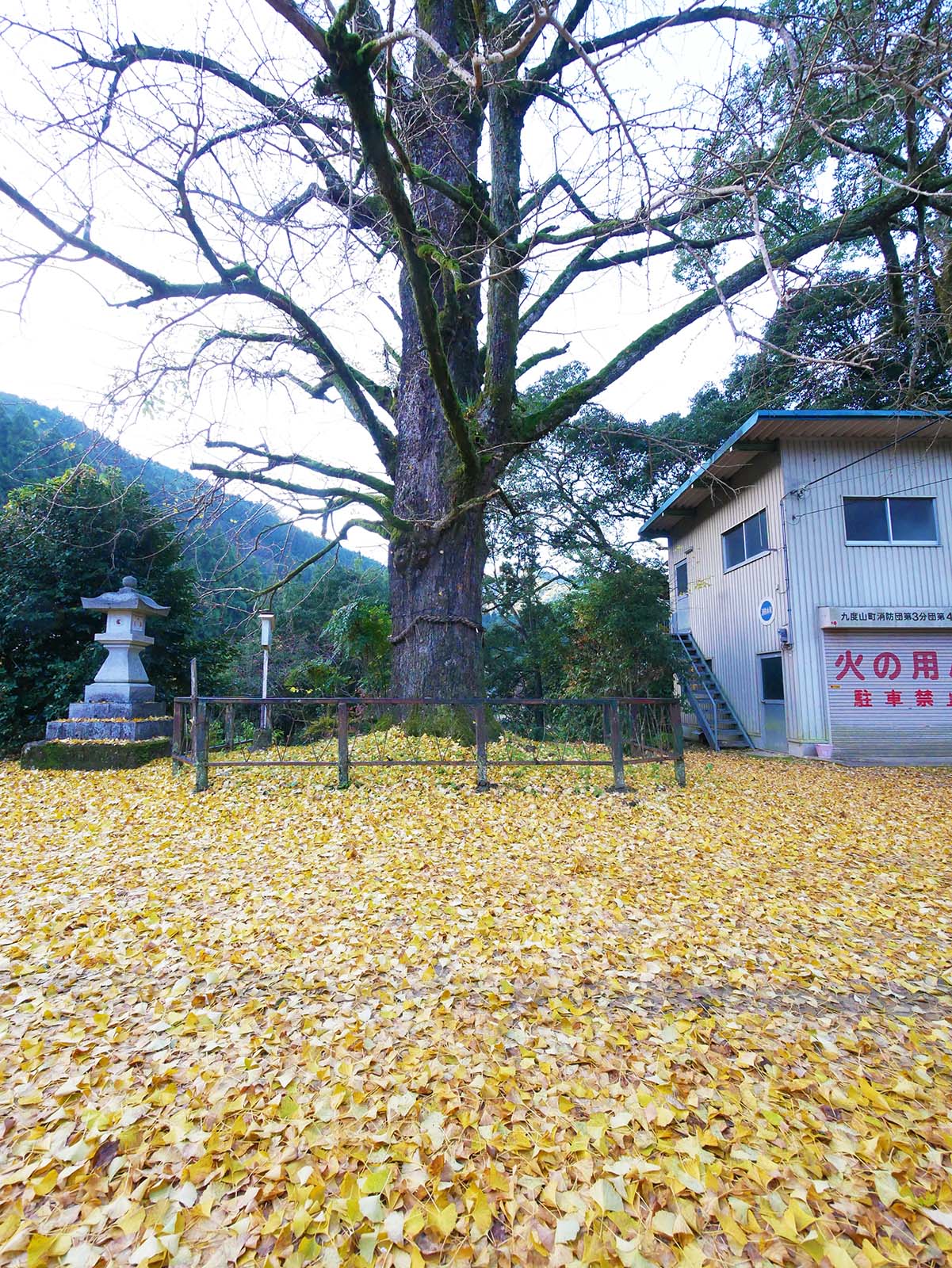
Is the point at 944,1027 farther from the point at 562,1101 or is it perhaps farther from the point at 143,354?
the point at 143,354

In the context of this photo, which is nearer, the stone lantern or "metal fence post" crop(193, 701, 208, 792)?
"metal fence post" crop(193, 701, 208, 792)

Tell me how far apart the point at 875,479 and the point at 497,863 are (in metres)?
10.4

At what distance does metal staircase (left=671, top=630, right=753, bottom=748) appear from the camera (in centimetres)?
1237

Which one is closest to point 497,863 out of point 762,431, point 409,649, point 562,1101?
point 562,1101

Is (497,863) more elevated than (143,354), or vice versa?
(143,354)

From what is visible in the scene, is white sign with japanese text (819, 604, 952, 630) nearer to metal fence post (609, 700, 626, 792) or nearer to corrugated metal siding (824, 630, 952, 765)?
corrugated metal siding (824, 630, 952, 765)

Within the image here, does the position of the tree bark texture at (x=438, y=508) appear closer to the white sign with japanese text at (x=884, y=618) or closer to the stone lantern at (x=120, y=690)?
the stone lantern at (x=120, y=690)

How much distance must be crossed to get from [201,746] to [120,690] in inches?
136

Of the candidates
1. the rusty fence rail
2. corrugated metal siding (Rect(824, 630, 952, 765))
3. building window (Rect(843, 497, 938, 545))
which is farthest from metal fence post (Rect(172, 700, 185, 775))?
building window (Rect(843, 497, 938, 545))

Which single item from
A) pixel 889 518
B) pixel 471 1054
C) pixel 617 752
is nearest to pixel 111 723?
pixel 617 752

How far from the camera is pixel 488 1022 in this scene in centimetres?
241

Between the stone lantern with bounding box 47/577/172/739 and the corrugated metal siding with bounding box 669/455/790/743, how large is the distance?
978cm

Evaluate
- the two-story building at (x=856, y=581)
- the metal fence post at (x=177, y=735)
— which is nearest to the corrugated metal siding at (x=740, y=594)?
the two-story building at (x=856, y=581)

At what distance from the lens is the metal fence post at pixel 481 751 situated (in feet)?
19.6
